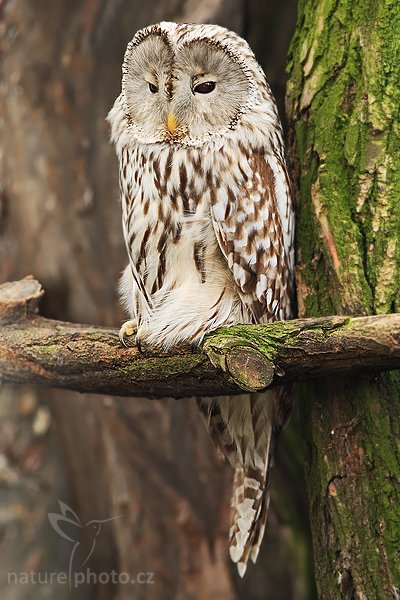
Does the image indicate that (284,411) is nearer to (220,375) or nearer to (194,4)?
(220,375)

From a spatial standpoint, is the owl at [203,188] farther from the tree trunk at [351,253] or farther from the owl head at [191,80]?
the tree trunk at [351,253]

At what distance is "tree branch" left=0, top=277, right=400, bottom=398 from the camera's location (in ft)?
6.04

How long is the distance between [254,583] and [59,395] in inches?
56.1

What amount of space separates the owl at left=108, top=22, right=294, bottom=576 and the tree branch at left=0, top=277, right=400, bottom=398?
0.10 m

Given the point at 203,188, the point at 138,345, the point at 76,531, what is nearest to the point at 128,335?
the point at 138,345

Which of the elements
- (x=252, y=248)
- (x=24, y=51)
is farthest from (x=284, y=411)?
(x=24, y=51)

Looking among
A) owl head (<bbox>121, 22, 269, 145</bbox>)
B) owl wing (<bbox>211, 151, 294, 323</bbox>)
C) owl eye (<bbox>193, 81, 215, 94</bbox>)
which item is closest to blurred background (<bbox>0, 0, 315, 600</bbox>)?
owl head (<bbox>121, 22, 269, 145</bbox>)

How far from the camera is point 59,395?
3.89 meters

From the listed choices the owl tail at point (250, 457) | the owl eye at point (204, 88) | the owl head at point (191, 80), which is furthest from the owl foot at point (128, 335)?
the owl eye at point (204, 88)

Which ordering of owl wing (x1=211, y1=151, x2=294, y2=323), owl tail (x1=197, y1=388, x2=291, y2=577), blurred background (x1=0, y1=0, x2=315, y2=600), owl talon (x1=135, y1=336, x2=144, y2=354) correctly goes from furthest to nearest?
1. blurred background (x1=0, y1=0, x2=315, y2=600)
2. owl tail (x1=197, y1=388, x2=291, y2=577)
3. owl wing (x1=211, y1=151, x2=294, y2=323)
4. owl talon (x1=135, y1=336, x2=144, y2=354)

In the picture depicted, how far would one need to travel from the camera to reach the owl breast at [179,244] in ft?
7.66

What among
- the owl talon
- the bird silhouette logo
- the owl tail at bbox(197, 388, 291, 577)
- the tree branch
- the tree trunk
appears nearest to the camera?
the tree branch

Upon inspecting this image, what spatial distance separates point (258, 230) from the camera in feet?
7.68

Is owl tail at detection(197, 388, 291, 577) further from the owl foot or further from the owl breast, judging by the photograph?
the owl foot
